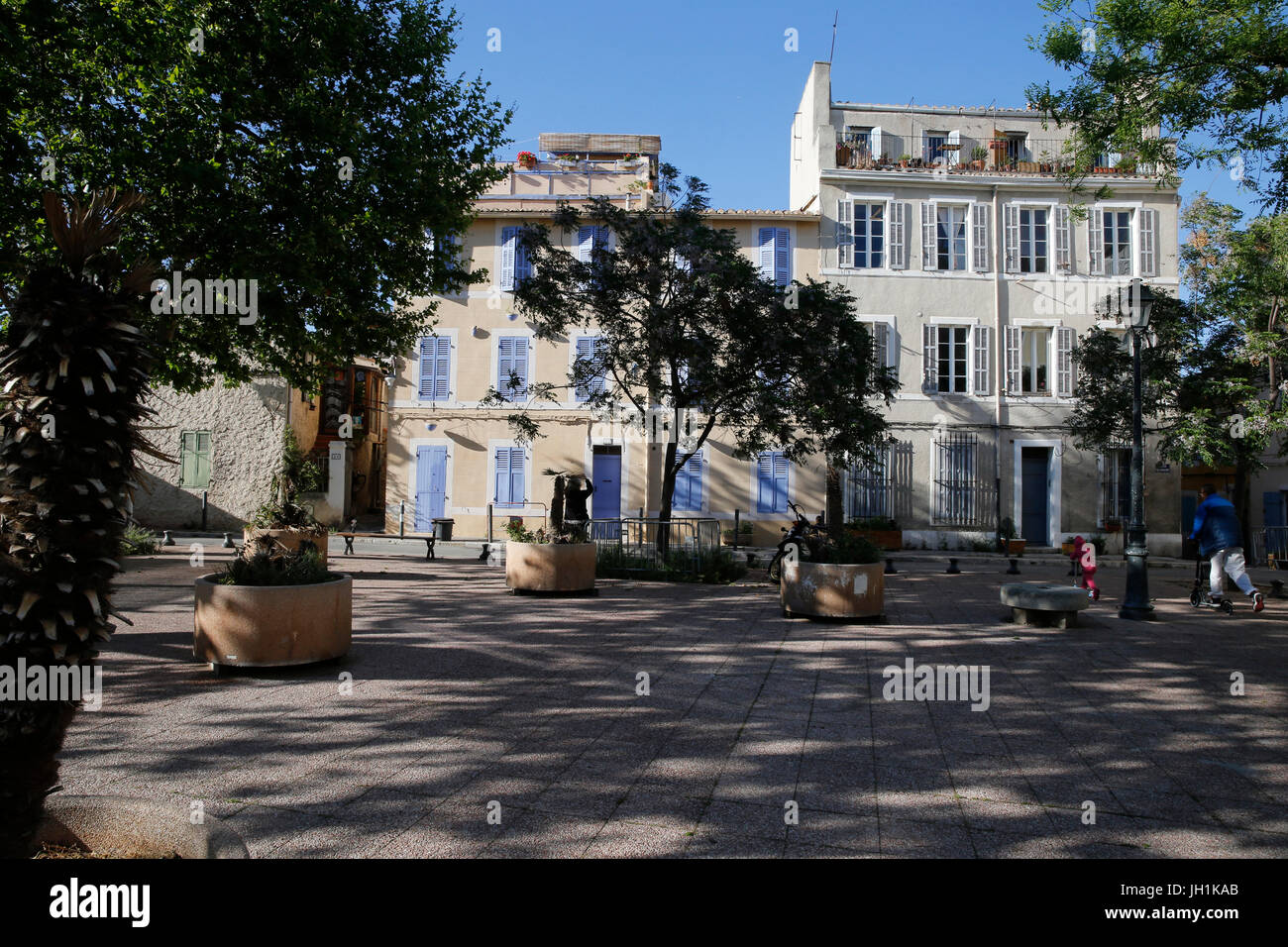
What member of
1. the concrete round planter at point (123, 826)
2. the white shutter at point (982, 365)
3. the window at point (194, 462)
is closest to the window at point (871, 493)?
the white shutter at point (982, 365)

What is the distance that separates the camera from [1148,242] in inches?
928

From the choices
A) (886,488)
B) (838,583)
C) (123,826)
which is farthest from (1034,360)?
(123,826)

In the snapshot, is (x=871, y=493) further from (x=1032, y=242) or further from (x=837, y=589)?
(x=837, y=589)

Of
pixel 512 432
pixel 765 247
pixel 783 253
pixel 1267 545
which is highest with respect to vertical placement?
pixel 765 247

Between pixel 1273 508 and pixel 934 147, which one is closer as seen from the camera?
pixel 1273 508

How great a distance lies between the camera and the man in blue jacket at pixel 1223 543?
10953 millimetres

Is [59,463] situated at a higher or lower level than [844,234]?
lower

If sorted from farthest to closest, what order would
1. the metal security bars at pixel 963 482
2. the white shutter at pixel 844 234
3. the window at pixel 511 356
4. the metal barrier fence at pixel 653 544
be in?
the window at pixel 511 356, the white shutter at pixel 844 234, the metal security bars at pixel 963 482, the metal barrier fence at pixel 653 544

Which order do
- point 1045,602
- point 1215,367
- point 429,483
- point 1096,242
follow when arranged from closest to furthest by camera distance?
point 1045,602 → point 1215,367 → point 429,483 → point 1096,242

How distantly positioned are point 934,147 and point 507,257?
45.6 ft

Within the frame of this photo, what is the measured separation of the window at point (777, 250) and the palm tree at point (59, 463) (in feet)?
73.4

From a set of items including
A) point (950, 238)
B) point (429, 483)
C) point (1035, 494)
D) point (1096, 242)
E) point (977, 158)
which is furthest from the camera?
point (977, 158)

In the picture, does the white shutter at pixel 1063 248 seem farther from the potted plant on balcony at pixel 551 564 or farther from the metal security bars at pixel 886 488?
the potted plant on balcony at pixel 551 564
